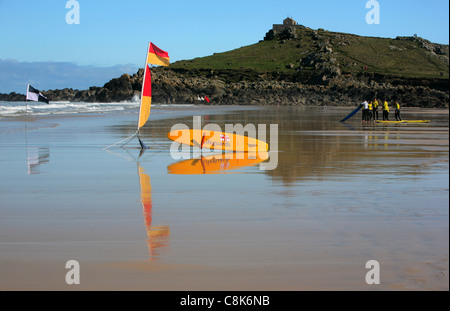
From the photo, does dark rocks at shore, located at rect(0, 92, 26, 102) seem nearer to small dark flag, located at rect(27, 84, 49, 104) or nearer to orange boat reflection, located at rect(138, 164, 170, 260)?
small dark flag, located at rect(27, 84, 49, 104)

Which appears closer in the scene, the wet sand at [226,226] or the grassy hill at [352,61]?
the wet sand at [226,226]

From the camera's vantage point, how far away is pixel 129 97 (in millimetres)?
108250

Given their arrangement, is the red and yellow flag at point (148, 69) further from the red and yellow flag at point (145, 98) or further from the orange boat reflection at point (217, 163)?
the orange boat reflection at point (217, 163)

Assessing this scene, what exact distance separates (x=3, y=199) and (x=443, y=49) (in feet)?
661

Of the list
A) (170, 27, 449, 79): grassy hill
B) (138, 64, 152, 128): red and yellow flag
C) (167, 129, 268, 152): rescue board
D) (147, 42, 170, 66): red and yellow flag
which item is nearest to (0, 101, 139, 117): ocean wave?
(138, 64, 152, 128): red and yellow flag

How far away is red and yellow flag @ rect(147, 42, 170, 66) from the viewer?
565 inches

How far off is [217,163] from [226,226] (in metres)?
5.53

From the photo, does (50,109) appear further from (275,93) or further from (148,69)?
(275,93)

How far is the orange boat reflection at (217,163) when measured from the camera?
10473 mm

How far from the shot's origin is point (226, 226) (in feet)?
19.7

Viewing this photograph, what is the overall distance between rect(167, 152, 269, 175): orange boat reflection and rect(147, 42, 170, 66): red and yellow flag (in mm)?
3239

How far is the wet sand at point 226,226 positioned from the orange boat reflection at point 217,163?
0.98 feet

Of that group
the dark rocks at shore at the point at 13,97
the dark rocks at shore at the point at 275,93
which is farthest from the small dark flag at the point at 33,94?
the dark rocks at shore at the point at 13,97

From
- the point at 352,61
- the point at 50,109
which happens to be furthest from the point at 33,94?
the point at 352,61
